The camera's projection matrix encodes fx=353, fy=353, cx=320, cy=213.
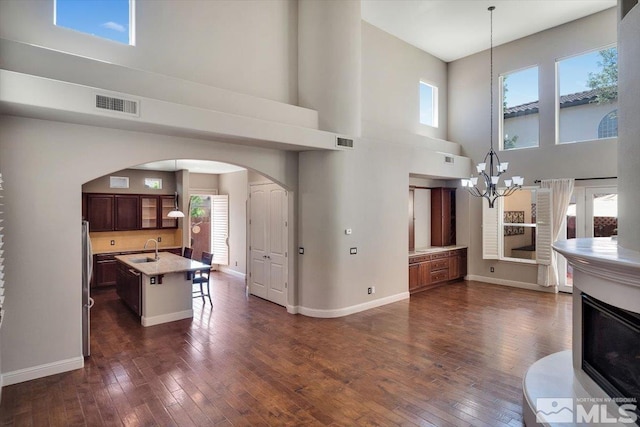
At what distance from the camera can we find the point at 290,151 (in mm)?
5961

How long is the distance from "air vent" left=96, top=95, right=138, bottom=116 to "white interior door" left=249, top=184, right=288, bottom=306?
9.76 ft

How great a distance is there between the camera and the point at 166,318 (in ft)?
18.4

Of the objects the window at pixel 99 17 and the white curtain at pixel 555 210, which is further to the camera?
the white curtain at pixel 555 210

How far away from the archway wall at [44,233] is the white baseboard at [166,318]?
1.44m

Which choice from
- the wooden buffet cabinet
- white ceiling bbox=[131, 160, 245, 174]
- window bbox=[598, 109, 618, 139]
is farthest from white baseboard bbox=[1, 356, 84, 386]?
window bbox=[598, 109, 618, 139]

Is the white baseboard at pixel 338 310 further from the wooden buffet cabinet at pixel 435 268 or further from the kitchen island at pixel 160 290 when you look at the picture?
the kitchen island at pixel 160 290

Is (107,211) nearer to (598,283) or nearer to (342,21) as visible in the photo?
(342,21)

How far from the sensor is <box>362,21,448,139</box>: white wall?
7129mm

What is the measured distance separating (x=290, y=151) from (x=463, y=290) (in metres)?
4.89

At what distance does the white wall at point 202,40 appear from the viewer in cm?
380

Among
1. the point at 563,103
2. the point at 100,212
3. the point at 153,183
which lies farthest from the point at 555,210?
the point at 100,212

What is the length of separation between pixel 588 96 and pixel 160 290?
8.77 m

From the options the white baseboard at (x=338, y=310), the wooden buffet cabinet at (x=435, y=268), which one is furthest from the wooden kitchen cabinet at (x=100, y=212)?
the wooden buffet cabinet at (x=435, y=268)

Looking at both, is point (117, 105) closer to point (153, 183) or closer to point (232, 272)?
point (153, 183)
